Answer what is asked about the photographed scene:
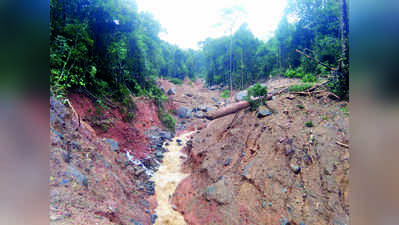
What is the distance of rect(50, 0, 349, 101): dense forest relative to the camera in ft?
11.1

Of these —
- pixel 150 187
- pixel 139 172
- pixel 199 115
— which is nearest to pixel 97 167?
pixel 139 172

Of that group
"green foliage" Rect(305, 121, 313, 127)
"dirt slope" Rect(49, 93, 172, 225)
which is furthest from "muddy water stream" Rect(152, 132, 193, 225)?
"green foliage" Rect(305, 121, 313, 127)

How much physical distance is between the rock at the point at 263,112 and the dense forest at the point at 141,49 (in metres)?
1.42

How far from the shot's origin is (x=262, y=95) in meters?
5.64

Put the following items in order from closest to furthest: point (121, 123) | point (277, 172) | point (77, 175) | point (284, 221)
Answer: point (77, 175)
point (284, 221)
point (277, 172)
point (121, 123)

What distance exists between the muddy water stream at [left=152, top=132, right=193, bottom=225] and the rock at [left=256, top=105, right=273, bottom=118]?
339 cm

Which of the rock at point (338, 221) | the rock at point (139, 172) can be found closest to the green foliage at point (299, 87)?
the rock at point (338, 221)

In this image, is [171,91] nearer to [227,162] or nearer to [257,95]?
[257,95]

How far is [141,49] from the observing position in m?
7.53

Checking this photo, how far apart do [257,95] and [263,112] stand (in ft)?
2.09

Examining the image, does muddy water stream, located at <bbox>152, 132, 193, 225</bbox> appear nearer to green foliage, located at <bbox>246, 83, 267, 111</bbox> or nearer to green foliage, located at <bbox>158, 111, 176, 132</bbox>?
green foliage, located at <bbox>158, 111, 176, 132</bbox>
